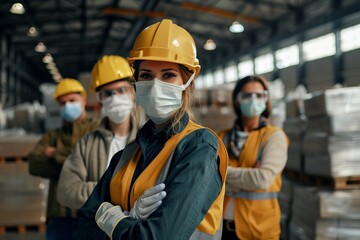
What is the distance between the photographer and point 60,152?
3.14 metres

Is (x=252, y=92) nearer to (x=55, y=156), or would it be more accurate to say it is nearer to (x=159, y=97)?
(x=55, y=156)

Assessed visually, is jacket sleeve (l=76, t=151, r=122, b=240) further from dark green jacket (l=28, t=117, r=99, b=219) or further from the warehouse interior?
dark green jacket (l=28, t=117, r=99, b=219)

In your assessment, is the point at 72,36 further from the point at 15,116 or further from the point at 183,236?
the point at 183,236

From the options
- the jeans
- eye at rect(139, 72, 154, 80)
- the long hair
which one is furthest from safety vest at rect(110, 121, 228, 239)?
the long hair

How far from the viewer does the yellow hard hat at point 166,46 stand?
1.61 m

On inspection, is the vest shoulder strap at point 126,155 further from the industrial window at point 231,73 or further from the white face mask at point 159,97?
the industrial window at point 231,73

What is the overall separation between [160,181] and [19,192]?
4.40 m

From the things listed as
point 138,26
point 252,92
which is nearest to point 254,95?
point 252,92

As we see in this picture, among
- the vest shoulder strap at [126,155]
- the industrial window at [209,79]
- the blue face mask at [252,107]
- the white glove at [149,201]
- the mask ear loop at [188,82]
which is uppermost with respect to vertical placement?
the industrial window at [209,79]

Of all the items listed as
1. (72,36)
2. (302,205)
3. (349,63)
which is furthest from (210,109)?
(72,36)

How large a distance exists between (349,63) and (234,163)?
11.0 meters

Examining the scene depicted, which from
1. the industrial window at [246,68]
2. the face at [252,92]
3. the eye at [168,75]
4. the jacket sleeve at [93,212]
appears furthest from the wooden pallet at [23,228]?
the industrial window at [246,68]

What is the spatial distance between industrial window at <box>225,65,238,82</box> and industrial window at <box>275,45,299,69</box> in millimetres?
4989

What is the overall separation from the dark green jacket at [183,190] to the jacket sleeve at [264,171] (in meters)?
1.36
